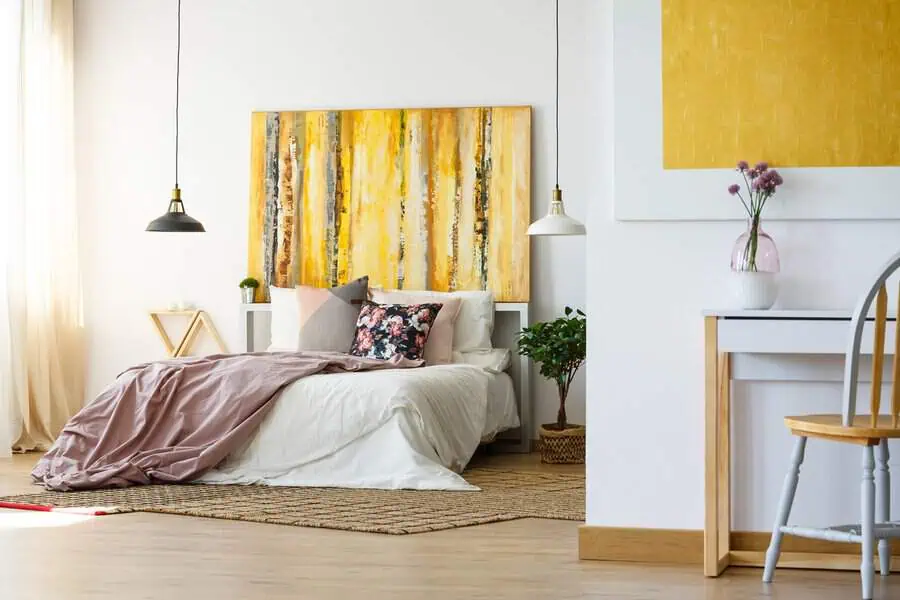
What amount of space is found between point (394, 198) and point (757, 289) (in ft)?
12.5

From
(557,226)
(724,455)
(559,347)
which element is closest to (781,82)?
(724,455)

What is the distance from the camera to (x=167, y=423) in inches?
200

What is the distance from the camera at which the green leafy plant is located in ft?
19.5

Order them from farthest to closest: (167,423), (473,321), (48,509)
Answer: (473,321), (167,423), (48,509)

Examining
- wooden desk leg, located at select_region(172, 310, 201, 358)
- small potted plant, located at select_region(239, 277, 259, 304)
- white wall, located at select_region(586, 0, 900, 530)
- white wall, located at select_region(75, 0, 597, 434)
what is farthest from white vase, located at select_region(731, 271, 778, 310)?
wooden desk leg, located at select_region(172, 310, 201, 358)

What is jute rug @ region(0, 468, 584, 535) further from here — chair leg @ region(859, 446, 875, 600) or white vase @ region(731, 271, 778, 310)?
chair leg @ region(859, 446, 875, 600)

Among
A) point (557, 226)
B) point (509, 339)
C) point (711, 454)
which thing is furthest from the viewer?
Result: point (509, 339)

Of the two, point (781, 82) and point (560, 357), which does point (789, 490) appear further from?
point (560, 357)

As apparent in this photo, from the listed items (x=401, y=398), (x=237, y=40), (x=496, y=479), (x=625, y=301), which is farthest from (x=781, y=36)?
(x=237, y=40)

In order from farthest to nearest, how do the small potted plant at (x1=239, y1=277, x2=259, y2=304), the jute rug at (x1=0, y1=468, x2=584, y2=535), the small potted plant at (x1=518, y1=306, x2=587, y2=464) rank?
the small potted plant at (x1=239, y1=277, x2=259, y2=304)
the small potted plant at (x1=518, y1=306, x2=587, y2=464)
the jute rug at (x1=0, y1=468, x2=584, y2=535)

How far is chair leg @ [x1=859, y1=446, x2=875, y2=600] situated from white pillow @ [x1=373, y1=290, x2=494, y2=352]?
3726 mm

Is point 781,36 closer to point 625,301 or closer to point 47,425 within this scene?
point 625,301

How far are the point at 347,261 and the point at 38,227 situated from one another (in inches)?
67.9

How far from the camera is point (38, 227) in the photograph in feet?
21.7
